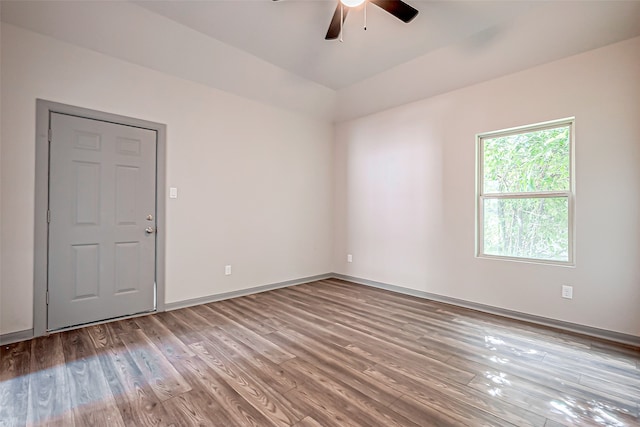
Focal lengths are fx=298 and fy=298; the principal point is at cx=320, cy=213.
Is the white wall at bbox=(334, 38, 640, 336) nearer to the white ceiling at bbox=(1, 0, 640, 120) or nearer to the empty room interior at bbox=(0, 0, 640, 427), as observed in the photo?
the empty room interior at bbox=(0, 0, 640, 427)

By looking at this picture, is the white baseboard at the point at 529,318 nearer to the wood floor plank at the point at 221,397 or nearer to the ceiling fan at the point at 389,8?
the wood floor plank at the point at 221,397

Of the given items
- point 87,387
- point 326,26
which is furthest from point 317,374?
point 326,26

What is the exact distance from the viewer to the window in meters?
A: 3.07

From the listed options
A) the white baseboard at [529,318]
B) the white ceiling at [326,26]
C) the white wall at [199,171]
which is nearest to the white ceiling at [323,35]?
the white ceiling at [326,26]

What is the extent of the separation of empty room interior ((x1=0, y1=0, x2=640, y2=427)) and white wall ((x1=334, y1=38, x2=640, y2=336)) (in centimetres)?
2

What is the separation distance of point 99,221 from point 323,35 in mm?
3032

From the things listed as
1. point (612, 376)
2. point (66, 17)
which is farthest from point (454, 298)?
point (66, 17)

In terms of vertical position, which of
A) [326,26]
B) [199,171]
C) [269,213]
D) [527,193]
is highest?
[326,26]

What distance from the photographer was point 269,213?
14.6 ft

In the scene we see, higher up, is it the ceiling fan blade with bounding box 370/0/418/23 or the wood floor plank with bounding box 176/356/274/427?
the ceiling fan blade with bounding box 370/0/418/23

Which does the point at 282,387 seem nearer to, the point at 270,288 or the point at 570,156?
the point at 270,288

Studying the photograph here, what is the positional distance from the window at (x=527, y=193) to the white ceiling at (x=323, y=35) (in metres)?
0.78

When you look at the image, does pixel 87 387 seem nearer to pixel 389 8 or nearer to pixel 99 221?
pixel 99 221

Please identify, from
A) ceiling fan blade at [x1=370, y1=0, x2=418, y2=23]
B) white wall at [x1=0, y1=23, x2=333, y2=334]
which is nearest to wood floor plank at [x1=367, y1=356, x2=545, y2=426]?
white wall at [x1=0, y1=23, x2=333, y2=334]
